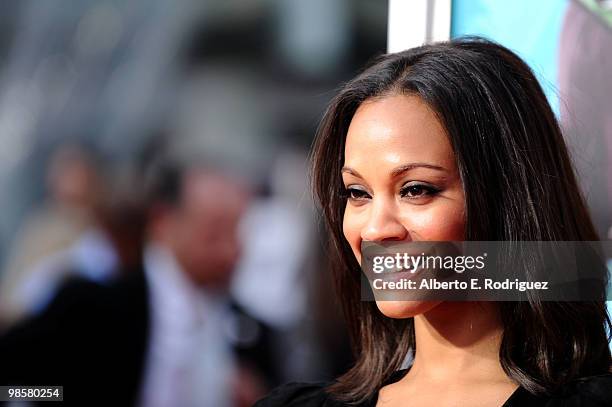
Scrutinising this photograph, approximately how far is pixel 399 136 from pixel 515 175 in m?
0.19

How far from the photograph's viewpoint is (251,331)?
6.61 ft

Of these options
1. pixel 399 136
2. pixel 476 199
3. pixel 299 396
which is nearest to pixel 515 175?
pixel 476 199

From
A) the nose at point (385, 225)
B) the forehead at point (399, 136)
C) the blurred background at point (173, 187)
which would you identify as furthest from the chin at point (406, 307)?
the blurred background at point (173, 187)

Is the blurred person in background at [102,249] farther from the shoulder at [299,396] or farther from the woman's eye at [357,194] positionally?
the woman's eye at [357,194]

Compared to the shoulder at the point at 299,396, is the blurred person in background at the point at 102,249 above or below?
above

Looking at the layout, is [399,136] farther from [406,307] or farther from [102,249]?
[102,249]

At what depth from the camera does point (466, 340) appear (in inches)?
50.3

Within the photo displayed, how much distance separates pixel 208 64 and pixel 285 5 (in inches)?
9.8

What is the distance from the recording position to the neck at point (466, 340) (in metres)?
1.27

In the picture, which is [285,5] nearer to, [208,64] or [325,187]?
[208,64]

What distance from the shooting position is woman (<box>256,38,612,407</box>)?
121 cm

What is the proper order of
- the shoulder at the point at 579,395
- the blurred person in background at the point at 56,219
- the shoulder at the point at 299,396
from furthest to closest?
1. the blurred person in background at the point at 56,219
2. the shoulder at the point at 299,396
3. the shoulder at the point at 579,395

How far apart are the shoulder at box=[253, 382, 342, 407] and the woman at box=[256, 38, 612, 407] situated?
7.5 inches

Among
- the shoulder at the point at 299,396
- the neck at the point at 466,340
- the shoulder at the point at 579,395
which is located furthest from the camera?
the shoulder at the point at 299,396
